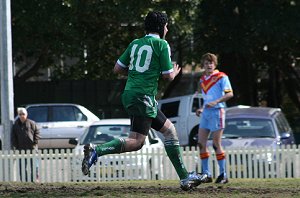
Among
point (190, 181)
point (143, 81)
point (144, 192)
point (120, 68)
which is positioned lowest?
point (144, 192)

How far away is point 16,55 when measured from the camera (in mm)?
30859

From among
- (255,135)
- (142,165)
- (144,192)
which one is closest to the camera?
(144,192)

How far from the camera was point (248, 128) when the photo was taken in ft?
64.8

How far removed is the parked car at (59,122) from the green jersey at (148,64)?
1583 centimetres

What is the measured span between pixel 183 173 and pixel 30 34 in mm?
18764

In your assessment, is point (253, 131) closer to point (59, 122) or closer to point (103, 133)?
point (103, 133)

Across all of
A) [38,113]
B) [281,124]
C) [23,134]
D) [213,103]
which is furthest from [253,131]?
[38,113]

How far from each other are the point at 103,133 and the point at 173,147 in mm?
9849

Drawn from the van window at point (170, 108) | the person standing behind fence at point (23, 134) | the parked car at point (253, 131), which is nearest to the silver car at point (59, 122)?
the van window at point (170, 108)

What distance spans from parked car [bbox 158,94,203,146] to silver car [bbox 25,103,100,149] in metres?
3.08

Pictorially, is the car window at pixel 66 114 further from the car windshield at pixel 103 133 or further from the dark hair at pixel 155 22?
the dark hair at pixel 155 22

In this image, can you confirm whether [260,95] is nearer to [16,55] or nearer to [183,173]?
[16,55]

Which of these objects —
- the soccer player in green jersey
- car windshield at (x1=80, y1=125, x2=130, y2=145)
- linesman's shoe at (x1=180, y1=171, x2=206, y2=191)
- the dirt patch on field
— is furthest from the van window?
the soccer player in green jersey

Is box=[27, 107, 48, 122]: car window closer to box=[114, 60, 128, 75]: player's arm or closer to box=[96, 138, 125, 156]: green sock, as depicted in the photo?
box=[114, 60, 128, 75]: player's arm
